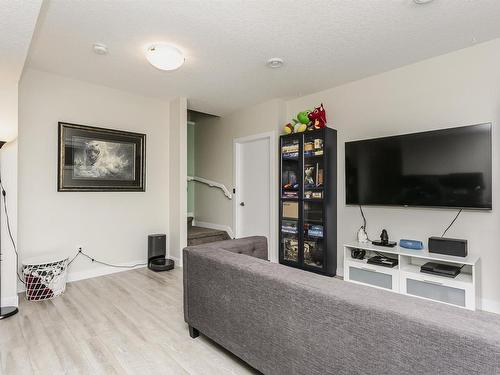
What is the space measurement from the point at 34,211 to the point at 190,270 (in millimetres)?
2309

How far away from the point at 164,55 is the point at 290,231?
8.81 ft

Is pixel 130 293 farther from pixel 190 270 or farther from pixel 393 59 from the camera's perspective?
pixel 393 59

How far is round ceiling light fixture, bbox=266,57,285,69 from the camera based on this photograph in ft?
9.64

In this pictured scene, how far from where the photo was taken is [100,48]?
2.69 meters

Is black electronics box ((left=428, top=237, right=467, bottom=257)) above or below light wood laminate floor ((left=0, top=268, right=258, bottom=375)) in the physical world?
above

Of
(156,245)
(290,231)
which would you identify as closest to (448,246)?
(290,231)

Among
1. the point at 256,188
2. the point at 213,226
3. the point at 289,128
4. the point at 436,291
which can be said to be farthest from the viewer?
the point at 213,226

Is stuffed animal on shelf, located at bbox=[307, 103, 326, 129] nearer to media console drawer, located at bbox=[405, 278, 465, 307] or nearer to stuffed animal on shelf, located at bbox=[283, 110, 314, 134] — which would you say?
stuffed animal on shelf, located at bbox=[283, 110, 314, 134]

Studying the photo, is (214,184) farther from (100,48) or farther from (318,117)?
(100,48)

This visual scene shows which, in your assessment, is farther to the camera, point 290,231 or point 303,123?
point 290,231

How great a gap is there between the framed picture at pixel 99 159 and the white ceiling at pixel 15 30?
1.13m

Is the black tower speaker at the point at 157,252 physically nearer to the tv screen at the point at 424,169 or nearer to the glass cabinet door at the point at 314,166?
the glass cabinet door at the point at 314,166

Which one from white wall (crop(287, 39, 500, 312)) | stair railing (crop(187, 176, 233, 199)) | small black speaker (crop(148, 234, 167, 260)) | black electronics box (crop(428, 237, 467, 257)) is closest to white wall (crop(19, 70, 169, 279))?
small black speaker (crop(148, 234, 167, 260))

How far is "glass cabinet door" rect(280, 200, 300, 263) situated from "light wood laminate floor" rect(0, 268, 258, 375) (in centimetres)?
163
